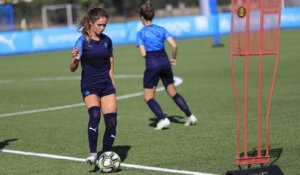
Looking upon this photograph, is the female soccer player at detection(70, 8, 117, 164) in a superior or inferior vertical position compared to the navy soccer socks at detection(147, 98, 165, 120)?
superior

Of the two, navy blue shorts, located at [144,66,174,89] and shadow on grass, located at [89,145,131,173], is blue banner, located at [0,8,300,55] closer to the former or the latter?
navy blue shorts, located at [144,66,174,89]

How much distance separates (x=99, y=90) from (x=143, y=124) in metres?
3.73

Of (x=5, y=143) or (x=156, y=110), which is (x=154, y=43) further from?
(x=5, y=143)

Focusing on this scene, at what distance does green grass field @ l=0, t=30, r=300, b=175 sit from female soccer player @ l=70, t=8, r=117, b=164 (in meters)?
0.50

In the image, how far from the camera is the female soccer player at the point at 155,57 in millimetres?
11586

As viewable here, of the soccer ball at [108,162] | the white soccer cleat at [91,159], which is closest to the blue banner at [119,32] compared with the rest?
the white soccer cleat at [91,159]

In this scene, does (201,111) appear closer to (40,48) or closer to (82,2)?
(40,48)

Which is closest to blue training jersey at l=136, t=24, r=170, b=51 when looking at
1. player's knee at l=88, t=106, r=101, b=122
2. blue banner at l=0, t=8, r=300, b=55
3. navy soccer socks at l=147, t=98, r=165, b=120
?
navy soccer socks at l=147, t=98, r=165, b=120

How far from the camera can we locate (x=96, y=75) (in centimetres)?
890

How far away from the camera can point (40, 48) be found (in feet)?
131

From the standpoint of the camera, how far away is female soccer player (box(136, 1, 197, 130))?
38.0ft

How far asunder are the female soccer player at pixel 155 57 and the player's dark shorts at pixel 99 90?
277 centimetres

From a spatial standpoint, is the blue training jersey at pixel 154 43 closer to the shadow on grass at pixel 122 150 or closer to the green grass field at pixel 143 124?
the green grass field at pixel 143 124

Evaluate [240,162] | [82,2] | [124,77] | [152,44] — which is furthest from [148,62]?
[82,2]
